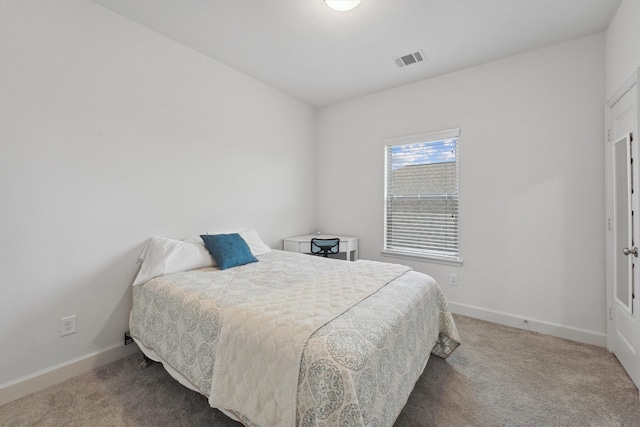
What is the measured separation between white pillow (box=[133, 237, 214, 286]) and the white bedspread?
3.04ft

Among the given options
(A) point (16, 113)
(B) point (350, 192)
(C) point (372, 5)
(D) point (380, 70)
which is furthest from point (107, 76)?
(B) point (350, 192)

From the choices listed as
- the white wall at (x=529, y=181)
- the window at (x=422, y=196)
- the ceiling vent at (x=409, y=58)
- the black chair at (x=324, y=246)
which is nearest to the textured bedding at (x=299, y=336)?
the black chair at (x=324, y=246)

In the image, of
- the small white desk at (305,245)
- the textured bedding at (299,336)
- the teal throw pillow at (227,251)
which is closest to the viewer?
the textured bedding at (299,336)

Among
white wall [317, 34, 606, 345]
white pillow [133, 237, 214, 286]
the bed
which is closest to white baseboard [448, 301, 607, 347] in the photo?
white wall [317, 34, 606, 345]

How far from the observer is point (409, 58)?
9.36 ft

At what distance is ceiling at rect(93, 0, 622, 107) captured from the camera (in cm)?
212

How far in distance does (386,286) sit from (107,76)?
8.65 ft

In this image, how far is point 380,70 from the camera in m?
3.10

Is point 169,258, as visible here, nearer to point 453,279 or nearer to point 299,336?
point 299,336

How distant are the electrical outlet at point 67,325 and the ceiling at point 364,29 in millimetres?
2373

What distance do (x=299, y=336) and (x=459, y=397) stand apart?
1309mm

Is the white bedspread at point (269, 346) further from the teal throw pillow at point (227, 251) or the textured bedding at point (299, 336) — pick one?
the teal throw pillow at point (227, 251)

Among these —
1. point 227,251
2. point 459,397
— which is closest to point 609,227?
point 459,397

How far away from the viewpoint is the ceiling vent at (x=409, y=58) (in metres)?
2.77
